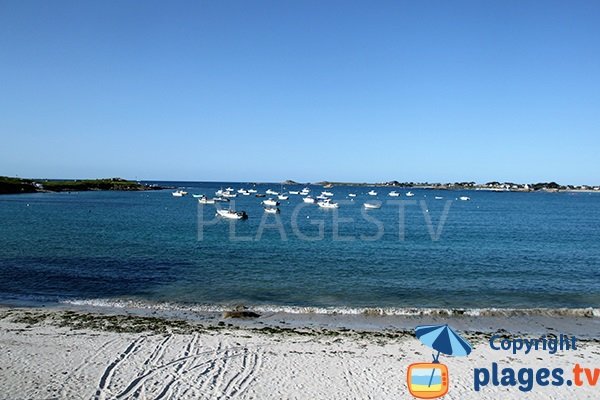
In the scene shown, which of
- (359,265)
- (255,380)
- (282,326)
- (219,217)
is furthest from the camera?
(219,217)

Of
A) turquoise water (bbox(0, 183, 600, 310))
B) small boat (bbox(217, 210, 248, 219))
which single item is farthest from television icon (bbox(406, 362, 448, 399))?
small boat (bbox(217, 210, 248, 219))

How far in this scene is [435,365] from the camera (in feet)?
45.9

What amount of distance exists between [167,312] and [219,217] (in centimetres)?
4939

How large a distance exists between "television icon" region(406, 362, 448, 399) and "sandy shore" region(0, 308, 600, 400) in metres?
0.23

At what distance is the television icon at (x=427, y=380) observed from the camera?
11992mm

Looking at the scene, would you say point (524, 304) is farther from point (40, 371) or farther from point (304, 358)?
point (40, 371)

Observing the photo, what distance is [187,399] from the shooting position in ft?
36.7

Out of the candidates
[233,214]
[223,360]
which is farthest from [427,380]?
[233,214]

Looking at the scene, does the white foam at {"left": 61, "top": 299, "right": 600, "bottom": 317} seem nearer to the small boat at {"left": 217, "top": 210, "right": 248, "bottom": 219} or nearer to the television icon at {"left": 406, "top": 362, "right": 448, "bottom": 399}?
the television icon at {"left": 406, "top": 362, "right": 448, "bottom": 399}

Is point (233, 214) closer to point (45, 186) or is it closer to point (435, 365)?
point (435, 365)

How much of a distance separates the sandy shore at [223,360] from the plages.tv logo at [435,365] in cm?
26

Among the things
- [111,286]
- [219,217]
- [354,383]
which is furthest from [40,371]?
[219,217]

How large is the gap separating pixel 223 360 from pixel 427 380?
6.00 meters

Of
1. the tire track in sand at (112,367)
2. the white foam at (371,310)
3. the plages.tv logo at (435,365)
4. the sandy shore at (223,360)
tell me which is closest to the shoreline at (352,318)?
the white foam at (371,310)
